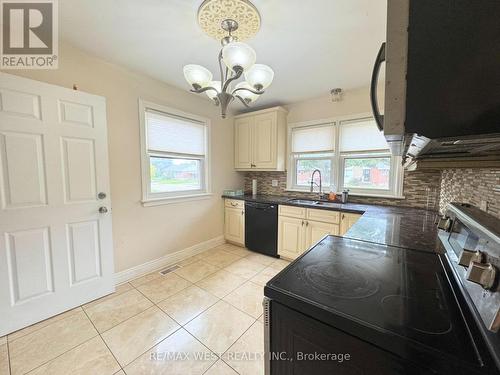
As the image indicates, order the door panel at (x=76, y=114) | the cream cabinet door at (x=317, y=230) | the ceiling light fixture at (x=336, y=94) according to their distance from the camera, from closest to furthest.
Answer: the door panel at (x=76, y=114), the cream cabinet door at (x=317, y=230), the ceiling light fixture at (x=336, y=94)

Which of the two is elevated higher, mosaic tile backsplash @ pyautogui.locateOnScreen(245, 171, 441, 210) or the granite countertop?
mosaic tile backsplash @ pyautogui.locateOnScreen(245, 171, 441, 210)

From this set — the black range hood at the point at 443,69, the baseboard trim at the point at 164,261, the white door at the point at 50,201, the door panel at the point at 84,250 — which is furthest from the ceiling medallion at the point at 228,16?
the baseboard trim at the point at 164,261

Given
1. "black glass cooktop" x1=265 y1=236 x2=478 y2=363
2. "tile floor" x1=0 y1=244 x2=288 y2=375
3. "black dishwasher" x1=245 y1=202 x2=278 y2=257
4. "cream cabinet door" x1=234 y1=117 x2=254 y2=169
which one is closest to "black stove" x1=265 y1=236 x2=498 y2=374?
"black glass cooktop" x1=265 y1=236 x2=478 y2=363

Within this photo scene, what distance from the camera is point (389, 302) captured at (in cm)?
69

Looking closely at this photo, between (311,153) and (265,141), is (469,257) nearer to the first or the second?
(311,153)

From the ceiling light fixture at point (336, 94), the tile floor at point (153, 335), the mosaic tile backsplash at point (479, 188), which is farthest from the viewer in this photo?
the ceiling light fixture at point (336, 94)

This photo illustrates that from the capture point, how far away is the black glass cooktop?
559 mm

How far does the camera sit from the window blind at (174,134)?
2.62m

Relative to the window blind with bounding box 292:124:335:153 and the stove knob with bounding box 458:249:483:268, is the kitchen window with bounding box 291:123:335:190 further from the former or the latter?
the stove knob with bounding box 458:249:483:268

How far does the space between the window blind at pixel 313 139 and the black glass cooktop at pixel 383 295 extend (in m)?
2.26

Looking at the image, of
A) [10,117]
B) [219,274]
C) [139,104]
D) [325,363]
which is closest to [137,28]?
[139,104]

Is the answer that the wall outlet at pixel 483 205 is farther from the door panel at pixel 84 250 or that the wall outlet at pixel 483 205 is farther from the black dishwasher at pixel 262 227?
the door panel at pixel 84 250

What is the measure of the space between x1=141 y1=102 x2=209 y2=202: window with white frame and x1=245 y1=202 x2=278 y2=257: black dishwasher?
2.81 feet

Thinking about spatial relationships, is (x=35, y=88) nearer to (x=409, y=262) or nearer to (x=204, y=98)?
(x=204, y=98)
